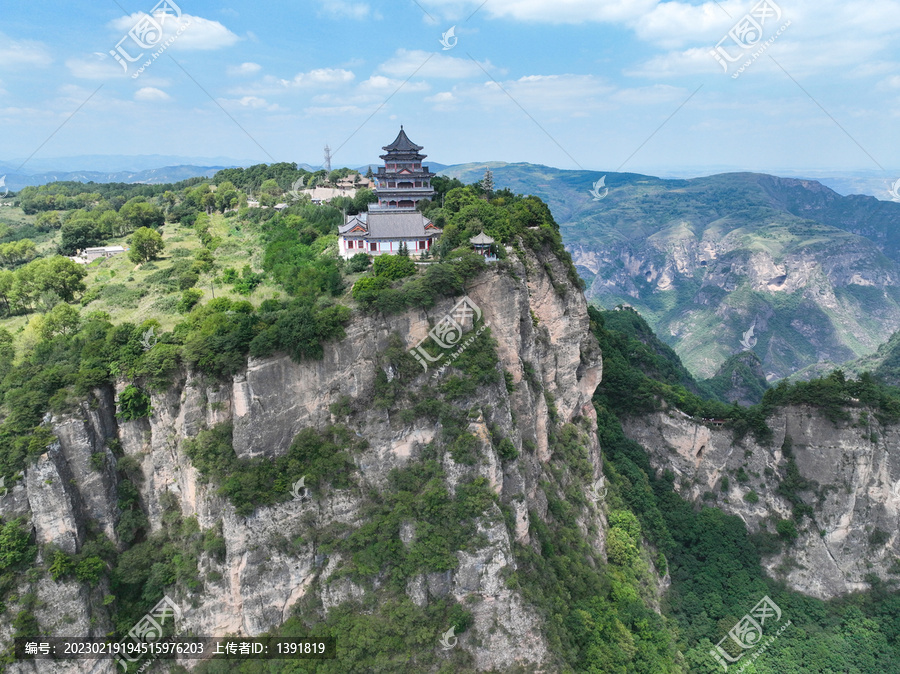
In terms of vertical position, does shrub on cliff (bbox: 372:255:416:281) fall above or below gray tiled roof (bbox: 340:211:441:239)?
below

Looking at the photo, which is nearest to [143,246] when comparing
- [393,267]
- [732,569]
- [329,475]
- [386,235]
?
[386,235]

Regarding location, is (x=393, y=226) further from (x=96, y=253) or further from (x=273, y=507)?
(x=96, y=253)

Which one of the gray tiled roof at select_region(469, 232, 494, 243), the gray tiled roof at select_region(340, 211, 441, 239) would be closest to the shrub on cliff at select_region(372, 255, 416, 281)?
the gray tiled roof at select_region(469, 232, 494, 243)

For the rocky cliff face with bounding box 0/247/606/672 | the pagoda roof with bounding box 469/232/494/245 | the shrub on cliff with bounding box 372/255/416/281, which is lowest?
the rocky cliff face with bounding box 0/247/606/672

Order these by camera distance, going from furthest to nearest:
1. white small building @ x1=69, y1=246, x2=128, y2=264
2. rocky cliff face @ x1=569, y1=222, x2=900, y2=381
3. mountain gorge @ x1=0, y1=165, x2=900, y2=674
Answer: rocky cliff face @ x1=569, y1=222, x2=900, y2=381, white small building @ x1=69, y1=246, x2=128, y2=264, mountain gorge @ x1=0, y1=165, x2=900, y2=674

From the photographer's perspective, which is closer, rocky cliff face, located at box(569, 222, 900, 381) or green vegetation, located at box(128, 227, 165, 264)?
green vegetation, located at box(128, 227, 165, 264)

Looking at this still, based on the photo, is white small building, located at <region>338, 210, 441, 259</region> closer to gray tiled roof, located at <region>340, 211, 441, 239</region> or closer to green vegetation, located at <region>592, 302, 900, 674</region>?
gray tiled roof, located at <region>340, 211, 441, 239</region>
